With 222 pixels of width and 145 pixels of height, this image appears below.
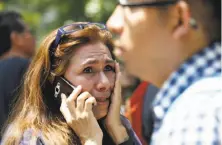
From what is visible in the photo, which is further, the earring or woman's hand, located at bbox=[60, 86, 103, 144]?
woman's hand, located at bbox=[60, 86, 103, 144]

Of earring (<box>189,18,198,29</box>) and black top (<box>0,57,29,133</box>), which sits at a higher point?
earring (<box>189,18,198,29</box>)

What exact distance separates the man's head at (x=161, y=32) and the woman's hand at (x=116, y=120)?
0.38 metres

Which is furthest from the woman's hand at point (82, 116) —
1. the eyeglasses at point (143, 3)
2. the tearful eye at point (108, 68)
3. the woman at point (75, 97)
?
the eyeglasses at point (143, 3)

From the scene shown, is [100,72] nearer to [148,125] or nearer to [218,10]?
[218,10]

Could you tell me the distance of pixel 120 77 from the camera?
3.05 meters

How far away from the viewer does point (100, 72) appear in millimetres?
2895

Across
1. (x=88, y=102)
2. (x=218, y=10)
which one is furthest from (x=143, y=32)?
(x=88, y=102)

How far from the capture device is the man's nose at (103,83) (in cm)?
285

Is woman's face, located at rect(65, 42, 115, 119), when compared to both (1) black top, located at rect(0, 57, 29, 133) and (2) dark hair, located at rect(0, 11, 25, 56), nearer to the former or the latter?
(1) black top, located at rect(0, 57, 29, 133)

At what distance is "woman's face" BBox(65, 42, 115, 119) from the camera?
2.87m

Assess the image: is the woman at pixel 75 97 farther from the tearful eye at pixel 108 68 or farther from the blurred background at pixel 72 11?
the blurred background at pixel 72 11

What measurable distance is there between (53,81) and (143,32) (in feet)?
2.51

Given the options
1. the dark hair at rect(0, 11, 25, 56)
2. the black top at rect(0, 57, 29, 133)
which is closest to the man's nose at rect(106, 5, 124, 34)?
the black top at rect(0, 57, 29, 133)

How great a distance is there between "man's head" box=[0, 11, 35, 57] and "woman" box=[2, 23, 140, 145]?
247cm
